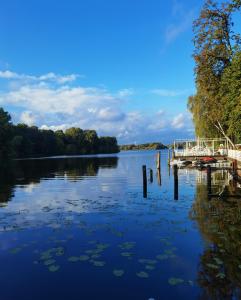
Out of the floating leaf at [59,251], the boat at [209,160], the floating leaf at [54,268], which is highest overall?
the boat at [209,160]

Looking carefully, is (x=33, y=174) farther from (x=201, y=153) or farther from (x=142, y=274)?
(x=142, y=274)

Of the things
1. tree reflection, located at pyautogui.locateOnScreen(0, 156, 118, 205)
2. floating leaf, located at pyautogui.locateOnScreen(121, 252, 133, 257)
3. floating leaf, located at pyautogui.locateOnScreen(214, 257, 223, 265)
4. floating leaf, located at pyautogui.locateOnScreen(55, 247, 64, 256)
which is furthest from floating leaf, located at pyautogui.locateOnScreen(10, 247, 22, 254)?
tree reflection, located at pyautogui.locateOnScreen(0, 156, 118, 205)

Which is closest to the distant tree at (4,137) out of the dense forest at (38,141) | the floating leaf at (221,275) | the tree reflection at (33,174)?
the dense forest at (38,141)

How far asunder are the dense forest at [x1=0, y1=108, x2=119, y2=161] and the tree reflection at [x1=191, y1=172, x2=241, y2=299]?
86203 mm

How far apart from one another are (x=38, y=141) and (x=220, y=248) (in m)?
154

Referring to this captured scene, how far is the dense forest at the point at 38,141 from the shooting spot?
9815cm

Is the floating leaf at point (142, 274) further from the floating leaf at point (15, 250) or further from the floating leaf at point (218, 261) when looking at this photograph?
the floating leaf at point (15, 250)

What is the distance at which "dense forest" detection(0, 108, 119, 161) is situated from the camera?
98150mm

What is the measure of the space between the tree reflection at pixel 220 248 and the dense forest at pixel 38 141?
86203mm

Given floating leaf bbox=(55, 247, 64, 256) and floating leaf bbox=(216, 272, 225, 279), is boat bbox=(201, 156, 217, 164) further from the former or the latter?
floating leaf bbox=(216, 272, 225, 279)

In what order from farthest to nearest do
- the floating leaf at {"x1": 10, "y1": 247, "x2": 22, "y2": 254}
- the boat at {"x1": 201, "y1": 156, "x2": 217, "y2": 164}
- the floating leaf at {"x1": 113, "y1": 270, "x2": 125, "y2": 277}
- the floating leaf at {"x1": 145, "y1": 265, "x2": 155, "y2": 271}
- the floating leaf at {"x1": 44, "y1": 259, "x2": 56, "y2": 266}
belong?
the boat at {"x1": 201, "y1": 156, "x2": 217, "y2": 164} → the floating leaf at {"x1": 10, "y1": 247, "x2": 22, "y2": 254} → the floating leaf at {"x1": 44, "y1": 259, "x2": 56, "y2": 266} → the floating leaf at {"x1": 145, "y1": 265, "x2": 155, "y2": 271} → the floating leaf at {"x1": 113, "y1": 270, "x2": 125, "y2": 277}

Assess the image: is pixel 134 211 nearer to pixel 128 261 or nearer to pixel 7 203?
pixel 128 261

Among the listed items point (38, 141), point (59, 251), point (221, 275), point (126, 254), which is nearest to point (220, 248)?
point (221, 275)

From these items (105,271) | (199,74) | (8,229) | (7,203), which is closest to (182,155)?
(199,74)
